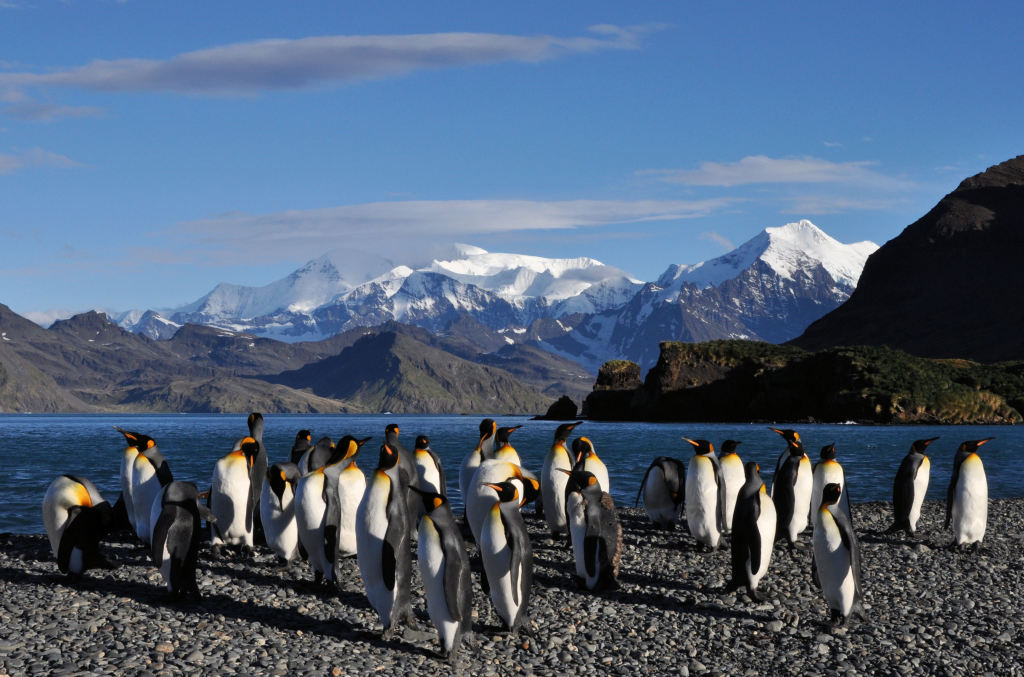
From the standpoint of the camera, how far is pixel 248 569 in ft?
45.3

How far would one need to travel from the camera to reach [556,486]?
1622cm

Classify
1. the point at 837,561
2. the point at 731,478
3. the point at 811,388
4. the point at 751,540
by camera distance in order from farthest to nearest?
the point at 811,388 → the point at 731,478 → the point at 751,540 → the point at 837,561

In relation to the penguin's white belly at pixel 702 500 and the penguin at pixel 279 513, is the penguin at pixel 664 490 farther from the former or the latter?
the penguin at pixel 279 513

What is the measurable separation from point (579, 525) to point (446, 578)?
3.16 m

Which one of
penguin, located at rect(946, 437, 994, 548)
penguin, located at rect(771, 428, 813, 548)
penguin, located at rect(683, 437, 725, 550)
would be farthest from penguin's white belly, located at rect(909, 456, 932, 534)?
penguin, located at rect(683, 437, 725, 550)

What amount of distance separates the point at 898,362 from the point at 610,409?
35554mm

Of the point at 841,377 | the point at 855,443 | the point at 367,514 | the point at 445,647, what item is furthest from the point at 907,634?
the point at 841,377

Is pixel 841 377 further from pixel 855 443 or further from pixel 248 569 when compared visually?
pixel 248 569

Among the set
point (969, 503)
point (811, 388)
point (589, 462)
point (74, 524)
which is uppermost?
point (811, 388)

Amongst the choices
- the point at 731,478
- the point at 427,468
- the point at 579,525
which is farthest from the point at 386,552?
the point at 731,478

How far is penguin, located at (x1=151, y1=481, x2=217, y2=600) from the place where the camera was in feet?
38.5

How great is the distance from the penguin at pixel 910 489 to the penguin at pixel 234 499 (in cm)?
1049

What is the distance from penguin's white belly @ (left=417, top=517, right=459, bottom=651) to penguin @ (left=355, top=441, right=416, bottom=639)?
508 mm

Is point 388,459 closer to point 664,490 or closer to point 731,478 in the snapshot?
point 731,478
